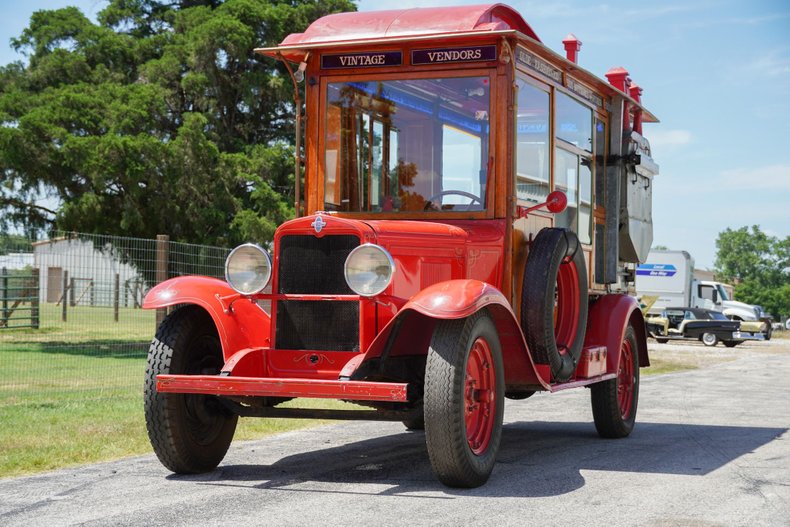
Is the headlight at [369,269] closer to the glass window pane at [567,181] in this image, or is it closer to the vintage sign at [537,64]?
the vintage sign at [537,64]

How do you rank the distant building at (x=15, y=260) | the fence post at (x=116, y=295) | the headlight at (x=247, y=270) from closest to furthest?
1. the headlight at (x=247, y=270)
2. the distant building at (x=15, y=260)
3. the fence post at (x=116, y=295)

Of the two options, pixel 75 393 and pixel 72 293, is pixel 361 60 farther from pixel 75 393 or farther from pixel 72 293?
pixel 72 293

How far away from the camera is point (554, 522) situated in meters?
5.57

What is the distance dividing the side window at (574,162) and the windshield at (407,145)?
1.16 metres

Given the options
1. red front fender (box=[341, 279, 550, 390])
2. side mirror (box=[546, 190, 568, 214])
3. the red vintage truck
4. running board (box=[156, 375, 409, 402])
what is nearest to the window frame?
the red vintage truck

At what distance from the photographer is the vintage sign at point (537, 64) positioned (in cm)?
795

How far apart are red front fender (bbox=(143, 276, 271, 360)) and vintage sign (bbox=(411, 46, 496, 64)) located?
7.39ft

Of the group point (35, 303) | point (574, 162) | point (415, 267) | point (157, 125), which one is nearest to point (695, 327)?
point (157, 125)

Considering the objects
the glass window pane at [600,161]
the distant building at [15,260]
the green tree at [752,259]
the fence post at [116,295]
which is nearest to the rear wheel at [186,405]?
the glass window pane at [600,161]

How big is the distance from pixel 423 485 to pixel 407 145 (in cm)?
266

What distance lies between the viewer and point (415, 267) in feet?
23.5

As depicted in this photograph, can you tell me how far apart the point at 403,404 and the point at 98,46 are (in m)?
20.8

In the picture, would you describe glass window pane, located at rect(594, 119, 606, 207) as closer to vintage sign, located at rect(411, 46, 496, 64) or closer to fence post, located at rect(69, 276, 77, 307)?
vintage sign, located at rect(411, 46, 496, 64)

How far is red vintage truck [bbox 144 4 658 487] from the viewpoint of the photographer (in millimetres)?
6637
